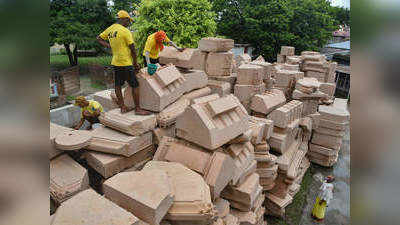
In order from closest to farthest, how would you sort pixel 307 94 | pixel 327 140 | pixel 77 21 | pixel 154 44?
1. pixel 154 44
2. pixel 307 94
3. pixel 327 140
4. pixel 77 21

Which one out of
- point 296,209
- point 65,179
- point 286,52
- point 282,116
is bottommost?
point 296,209

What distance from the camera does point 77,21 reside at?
1330 cm

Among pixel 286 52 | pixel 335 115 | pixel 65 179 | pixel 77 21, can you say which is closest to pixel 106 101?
pixel 65 179

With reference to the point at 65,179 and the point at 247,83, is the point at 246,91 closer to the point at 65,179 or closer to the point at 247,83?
the point at 247,83

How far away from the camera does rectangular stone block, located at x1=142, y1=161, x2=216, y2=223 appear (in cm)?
234

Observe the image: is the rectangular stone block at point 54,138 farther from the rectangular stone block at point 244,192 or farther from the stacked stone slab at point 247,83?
the stacked stone slab at point 247,83

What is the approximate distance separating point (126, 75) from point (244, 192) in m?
2.38

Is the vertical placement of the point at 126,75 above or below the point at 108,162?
above

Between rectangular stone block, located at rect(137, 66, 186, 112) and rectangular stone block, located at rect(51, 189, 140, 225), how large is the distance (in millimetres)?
1754

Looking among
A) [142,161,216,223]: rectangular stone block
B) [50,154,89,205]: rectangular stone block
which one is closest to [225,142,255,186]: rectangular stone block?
[142,161,216,223]: rectangular stone block

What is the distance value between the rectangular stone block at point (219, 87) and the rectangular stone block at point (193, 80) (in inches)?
19.7

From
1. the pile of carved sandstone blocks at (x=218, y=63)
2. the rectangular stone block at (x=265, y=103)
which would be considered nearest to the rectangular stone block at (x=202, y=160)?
the pile of carved sandstone blocks at (x=218, y=63)

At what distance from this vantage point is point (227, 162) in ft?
9.57

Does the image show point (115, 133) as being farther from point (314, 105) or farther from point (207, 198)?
A: point (314, 105)
